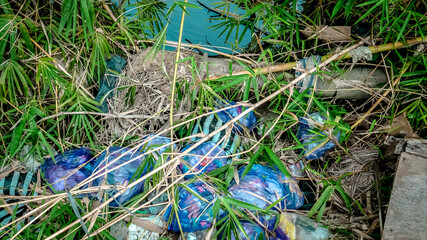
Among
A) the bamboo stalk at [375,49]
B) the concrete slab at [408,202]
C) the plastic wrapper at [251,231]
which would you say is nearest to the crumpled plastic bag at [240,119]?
the bamboo stalk at [375,49]

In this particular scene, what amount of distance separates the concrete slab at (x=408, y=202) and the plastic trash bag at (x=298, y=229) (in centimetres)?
34

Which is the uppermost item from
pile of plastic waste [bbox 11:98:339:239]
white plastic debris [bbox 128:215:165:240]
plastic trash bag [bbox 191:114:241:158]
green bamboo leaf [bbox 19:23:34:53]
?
green bamboo leaf [bbox 19:23:34:53]

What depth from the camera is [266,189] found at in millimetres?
1917

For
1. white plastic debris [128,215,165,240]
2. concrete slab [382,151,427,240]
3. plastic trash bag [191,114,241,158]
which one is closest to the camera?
concrete slab [382,151,427,240]

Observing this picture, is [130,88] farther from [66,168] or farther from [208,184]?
[208,184]

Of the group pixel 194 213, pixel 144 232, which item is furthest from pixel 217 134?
pixel 144 232

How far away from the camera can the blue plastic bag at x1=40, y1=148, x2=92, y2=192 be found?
2002 mm

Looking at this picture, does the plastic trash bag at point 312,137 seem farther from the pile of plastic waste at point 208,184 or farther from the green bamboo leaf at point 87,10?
the green bamboo leaf at point 87,10

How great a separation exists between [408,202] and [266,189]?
782mm

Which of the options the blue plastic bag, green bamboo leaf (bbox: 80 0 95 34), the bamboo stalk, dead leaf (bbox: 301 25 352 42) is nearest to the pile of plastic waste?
the blue plastic bag

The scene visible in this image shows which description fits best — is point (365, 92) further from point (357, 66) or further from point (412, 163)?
point (412, 163)

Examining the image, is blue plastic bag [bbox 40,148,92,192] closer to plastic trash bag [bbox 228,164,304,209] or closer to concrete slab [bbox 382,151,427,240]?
plastic trash bag [bbox 228,164,304,209]

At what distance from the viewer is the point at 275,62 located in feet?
7.59

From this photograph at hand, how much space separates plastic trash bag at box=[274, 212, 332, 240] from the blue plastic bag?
50.2 inches
